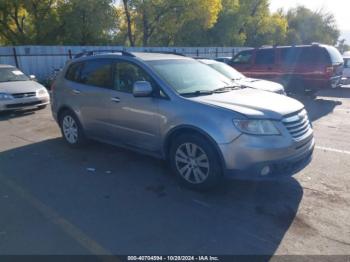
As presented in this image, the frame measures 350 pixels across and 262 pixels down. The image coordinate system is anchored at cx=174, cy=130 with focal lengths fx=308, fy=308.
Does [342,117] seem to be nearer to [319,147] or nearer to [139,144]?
[319,147]

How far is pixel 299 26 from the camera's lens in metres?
46.8

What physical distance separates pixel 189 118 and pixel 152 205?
114cm

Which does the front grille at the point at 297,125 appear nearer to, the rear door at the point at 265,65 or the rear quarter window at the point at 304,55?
the rear quarter window at the point at 304,55

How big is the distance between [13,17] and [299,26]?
4027cm

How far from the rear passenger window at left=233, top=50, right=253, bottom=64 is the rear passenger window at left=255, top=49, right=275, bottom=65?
309 mm

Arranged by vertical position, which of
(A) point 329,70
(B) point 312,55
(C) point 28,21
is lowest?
(A) point 329,70

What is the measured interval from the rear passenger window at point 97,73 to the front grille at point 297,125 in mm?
2734

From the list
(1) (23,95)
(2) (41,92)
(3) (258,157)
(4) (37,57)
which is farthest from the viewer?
(4) (37,57)

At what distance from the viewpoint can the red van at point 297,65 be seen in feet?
32.4

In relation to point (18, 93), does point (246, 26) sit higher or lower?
higher

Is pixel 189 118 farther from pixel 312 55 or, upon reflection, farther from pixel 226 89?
pixel 312 55

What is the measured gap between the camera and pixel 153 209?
3.56m

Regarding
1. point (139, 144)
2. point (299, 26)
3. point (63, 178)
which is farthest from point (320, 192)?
point (299, 26)

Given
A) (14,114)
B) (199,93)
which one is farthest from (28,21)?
(199,93)
